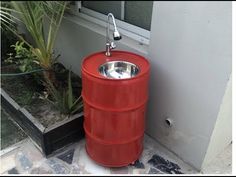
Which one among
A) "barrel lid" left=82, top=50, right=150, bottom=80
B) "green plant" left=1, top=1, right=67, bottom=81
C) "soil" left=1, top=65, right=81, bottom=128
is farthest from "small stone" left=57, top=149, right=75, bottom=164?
"barrel lid" left=82, top=50, right=150, bottom=80

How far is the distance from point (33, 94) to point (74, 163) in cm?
87

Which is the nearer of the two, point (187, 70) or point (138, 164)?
point (187, 70)

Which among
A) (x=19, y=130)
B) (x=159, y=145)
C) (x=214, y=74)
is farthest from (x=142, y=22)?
(x=19, y=130)

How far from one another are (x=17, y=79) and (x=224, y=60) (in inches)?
84.5

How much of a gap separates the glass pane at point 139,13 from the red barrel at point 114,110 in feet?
1.19

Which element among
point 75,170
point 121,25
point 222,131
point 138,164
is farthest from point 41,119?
point 222,131

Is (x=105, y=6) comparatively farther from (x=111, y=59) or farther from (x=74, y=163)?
(x=74, y=163)

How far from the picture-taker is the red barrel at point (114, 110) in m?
1.78

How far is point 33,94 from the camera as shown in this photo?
267 centimetres

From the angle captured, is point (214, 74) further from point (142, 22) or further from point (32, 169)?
point (32, 169)

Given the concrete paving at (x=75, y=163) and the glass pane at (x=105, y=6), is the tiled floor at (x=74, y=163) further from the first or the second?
the glass pane at (x=105, y=6)

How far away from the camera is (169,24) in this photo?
186 centimetres

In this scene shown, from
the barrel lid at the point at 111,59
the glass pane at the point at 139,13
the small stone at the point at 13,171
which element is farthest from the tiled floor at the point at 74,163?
the glass pane at the point at 139,13

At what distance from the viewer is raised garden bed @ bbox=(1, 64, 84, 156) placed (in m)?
2.21
